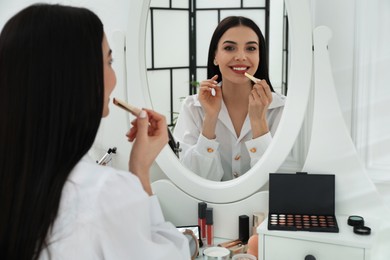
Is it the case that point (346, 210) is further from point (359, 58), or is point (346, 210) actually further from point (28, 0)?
point (28, 0)

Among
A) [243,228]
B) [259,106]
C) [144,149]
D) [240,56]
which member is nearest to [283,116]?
[259,106]

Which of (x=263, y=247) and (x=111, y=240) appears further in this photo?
(x=263, y=247)

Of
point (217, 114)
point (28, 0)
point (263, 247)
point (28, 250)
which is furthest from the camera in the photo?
point (28, 0)

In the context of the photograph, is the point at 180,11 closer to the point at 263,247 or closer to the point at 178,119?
the point at 178,119

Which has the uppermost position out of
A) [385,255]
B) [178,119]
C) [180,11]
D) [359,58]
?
[180,11]

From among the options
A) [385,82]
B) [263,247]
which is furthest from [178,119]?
[385,82]

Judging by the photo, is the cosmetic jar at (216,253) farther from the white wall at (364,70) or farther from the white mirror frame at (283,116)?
the white wall at (364,70)

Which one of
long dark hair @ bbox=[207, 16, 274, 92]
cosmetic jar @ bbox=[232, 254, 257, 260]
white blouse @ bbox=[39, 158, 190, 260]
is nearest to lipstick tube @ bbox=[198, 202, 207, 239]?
cosmetic jar @ bbox=[232, 254, 257, 260]

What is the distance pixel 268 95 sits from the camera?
3.60 ft

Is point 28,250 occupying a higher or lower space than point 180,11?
lower

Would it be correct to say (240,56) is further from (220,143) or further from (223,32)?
(220,143)

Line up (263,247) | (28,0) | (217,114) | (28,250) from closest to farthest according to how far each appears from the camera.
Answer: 1. (28,250)
2. (263,247)
3. (217,114)
4. (28,0)

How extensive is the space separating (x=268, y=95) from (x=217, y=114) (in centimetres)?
12

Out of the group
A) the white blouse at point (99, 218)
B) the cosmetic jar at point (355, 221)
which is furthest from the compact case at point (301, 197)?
the white blouse at point (99, 218)
